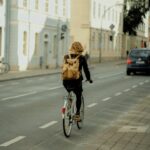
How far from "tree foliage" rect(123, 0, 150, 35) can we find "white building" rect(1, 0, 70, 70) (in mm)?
37877

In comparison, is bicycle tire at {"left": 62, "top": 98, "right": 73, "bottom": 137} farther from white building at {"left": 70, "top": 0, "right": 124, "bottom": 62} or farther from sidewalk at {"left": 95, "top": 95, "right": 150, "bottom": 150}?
white building at {"left": 70, "top": 0, "right": 124, "bottom": 62}

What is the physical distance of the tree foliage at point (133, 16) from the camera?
96438mm

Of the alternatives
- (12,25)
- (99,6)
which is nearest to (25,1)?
(12,25)

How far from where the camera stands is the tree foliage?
3797 inches

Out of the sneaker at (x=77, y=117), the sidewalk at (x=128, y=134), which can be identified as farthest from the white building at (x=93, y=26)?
the sneaker at (x=77, y=117)

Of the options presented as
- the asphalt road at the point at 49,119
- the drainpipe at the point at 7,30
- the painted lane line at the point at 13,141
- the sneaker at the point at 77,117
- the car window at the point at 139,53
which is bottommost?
the asphalt road at the point at 49,119

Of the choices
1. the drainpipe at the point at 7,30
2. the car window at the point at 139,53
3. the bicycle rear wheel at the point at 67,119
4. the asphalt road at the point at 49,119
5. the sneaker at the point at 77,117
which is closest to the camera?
the asphalt road at the point at 49,119

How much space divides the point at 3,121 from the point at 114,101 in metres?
6.81

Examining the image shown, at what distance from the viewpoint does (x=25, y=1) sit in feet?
157

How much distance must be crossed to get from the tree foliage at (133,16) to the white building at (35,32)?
3788 cm

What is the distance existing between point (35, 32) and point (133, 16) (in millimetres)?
49534

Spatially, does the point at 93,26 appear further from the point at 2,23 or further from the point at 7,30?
the point at 2,23

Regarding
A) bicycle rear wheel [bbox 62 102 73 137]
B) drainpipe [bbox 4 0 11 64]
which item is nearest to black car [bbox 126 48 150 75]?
drainpipe [bbox 4 0 11 64]

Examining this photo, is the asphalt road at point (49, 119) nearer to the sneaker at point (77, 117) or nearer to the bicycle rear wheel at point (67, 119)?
the bicycle rear wheel at point (67, 119)
